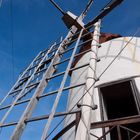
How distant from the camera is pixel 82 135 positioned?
268 centimetres

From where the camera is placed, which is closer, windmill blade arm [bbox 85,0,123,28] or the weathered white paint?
the weathered white paint

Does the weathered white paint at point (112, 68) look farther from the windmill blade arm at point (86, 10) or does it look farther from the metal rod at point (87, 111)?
the metal rod at point (87, 111)

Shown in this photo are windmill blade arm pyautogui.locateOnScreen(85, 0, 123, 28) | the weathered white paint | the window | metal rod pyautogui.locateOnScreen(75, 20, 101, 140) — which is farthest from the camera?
windmill blade arm pyautogui.locateOnScreen(85, 0, 123, 28)

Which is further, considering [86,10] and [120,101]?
[86,10]

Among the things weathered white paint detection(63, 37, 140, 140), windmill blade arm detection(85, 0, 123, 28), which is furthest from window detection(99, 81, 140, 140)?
windmill blade arm detection(85, 0, 123, 28)

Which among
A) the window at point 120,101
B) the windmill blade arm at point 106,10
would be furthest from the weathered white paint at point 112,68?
the windmill blade arm at point 106,10

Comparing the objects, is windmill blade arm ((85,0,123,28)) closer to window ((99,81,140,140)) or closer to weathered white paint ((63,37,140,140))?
weathered white paint ((63,37,140,140))

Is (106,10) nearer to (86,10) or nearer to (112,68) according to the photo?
(86,10)

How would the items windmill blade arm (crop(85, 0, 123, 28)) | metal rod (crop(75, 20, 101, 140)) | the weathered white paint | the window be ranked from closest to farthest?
metal rod (crop(75, 20, 101, 140)) → the window → the weathered white paint → windmill blade arm (crop(85, 0, 123, 28))

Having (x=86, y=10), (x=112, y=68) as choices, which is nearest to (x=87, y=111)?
(x=112, y=68)

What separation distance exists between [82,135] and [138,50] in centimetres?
454

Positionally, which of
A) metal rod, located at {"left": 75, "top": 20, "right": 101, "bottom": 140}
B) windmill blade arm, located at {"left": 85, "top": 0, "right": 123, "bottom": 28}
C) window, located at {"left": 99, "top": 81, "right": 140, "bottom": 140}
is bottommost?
metal rod, located at {"left": 75, "top": 20, "right": 101, "bottom": 140}

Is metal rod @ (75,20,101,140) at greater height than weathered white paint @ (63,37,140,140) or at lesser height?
lesser

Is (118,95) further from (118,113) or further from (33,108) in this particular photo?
(33,108)
